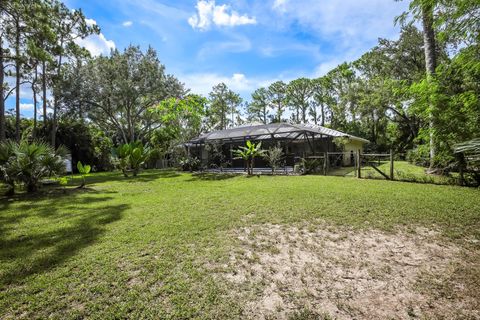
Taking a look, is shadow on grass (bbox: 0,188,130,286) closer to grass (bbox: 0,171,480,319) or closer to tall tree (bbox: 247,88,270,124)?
grass (bbox: 0,171,480,319)

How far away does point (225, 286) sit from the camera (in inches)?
104

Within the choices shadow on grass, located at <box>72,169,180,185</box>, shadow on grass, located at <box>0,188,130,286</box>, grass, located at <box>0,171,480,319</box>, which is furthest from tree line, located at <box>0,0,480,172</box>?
shadow on grass, located at <box>0,188,130,286</box>

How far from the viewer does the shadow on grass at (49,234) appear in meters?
3.19

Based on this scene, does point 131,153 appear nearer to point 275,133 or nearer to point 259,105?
point 275,133

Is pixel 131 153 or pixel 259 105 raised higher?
pixel 259 105

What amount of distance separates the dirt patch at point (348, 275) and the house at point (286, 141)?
10.7 metres

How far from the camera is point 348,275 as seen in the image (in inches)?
111

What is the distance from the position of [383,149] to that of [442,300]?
1236 inches

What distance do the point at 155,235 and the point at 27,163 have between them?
7.42m

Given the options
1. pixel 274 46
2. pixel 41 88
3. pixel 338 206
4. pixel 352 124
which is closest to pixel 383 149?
pixel 352 124

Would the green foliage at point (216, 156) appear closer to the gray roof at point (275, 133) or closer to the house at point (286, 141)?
the house at point (286, 141)

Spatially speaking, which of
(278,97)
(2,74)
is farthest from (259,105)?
(2,74)

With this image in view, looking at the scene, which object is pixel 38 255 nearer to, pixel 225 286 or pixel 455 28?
pixel 225 286

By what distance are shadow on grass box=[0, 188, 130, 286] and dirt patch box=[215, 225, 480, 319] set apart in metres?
2.62
